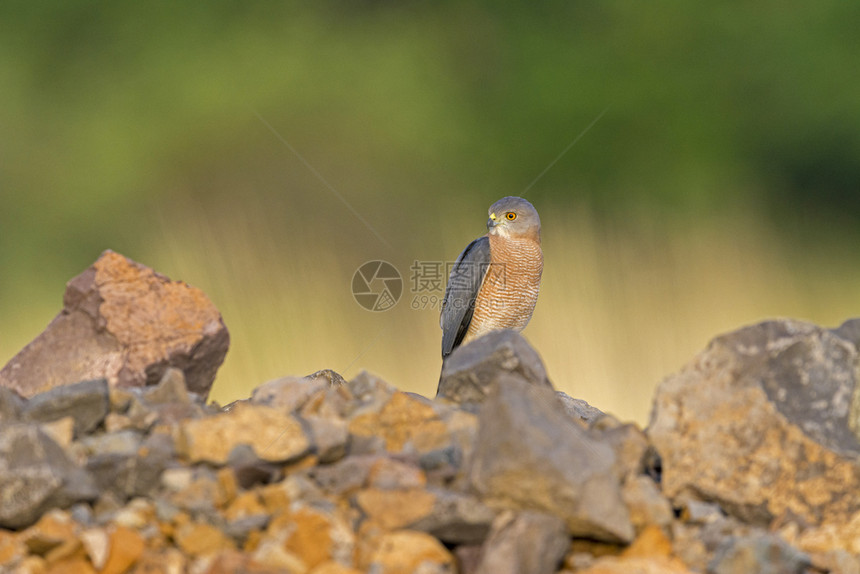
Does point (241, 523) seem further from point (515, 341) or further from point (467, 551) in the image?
point (515, 341)

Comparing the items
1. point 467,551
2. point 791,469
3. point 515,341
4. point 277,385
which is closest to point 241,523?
point 467,551

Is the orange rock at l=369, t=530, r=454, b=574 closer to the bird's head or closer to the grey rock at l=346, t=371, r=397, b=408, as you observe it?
the grey rock at l=346, t=371, r=397, b=408

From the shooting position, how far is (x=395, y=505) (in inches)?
96.4

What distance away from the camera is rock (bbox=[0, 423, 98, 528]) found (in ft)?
8.02

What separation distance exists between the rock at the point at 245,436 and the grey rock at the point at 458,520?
44 centimetres

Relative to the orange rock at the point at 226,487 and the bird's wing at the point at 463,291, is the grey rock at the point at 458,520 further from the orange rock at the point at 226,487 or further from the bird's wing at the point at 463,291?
the bird's wing at the point at 463,291

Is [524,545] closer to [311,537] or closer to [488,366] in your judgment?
[311,537]

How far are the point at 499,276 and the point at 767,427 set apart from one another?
299cm

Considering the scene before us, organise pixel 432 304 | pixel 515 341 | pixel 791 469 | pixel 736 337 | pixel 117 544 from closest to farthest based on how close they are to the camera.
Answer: pixel 117 544, pixel 791 469, pixel 736 337, pixel 515 341, pixel 432 304

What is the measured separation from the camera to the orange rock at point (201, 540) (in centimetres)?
238

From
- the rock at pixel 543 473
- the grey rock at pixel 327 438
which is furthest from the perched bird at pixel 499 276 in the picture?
the rock at pixel 543 473

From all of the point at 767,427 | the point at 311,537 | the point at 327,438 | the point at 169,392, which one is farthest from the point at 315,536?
the point at 767,427

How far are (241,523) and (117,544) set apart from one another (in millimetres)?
303

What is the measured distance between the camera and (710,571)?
7.98ft
